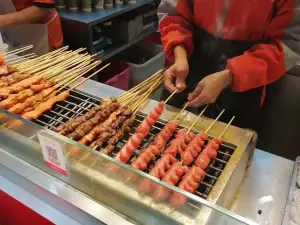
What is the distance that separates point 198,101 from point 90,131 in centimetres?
56

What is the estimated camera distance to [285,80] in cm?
266

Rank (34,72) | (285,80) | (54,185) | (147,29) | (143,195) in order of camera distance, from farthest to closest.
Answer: (147,29), (285,80), (34,72), (54,185), (143,195)

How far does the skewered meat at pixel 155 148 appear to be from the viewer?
4.33 feet

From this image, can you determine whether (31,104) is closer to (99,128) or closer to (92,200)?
(99,128)

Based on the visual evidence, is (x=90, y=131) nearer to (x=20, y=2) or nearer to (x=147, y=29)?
(x=20, y=2)

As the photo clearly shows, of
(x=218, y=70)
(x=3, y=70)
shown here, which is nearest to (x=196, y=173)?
(x=218, y=70)

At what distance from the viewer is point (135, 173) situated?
1.08 meters

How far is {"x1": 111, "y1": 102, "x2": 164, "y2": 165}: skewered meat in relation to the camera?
1.37m

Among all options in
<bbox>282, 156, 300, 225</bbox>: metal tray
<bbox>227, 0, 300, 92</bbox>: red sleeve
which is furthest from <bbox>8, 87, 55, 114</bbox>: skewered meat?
<bbox>282, 156, 300, 225</bbox>: metal tray

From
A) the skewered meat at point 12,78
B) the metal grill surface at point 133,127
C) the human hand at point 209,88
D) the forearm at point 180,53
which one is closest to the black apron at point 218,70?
the forearm at point 180,53

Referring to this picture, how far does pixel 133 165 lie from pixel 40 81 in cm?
93

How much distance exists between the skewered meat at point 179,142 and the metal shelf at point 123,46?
7.83 feet

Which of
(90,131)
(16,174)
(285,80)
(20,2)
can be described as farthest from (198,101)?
(20,2)

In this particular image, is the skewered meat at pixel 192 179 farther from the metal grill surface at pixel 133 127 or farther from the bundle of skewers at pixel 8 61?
the bundle of skewers at pixel 8 61
